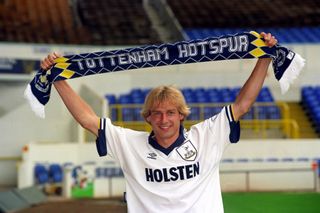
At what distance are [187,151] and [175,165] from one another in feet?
0.41

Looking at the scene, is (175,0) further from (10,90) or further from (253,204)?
(253,204)

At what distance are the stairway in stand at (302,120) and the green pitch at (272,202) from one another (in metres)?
5.14

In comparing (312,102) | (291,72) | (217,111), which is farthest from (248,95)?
(312,102)

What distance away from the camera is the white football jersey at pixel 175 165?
12.0 feet

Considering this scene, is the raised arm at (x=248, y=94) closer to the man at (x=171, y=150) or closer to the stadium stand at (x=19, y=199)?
the man at (x=171, y=150)

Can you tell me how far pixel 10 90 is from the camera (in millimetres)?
20875

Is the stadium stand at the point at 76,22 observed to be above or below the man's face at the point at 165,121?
above

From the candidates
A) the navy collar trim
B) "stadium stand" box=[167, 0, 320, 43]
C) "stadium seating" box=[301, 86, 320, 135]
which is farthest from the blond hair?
"stadium stand" box=[167, 0, 320, 43]

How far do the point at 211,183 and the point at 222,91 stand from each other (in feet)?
62.5

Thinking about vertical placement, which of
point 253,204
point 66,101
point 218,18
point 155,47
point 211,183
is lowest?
point 253,204

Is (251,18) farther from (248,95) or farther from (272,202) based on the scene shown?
(248,95)

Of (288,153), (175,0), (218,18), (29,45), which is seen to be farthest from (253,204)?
(175,0)

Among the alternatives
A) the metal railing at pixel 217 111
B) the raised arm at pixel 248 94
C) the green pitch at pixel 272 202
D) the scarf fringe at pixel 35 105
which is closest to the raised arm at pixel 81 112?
the scarf fringe at pixel 35 105

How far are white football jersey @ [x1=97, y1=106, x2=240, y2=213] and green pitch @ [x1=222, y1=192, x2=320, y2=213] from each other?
9.29m
